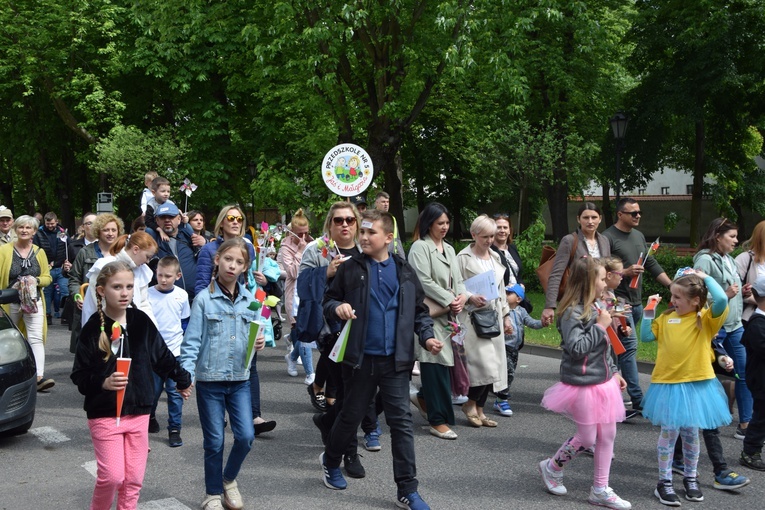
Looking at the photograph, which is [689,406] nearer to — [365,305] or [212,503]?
[365,305]

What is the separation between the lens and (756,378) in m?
6.04

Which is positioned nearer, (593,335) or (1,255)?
(593,335)

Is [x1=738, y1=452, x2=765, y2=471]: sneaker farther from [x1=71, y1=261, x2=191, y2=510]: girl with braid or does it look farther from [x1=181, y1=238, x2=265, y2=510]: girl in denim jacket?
[x1=71, y1=261, x2=191, y2=510]: girl with braid

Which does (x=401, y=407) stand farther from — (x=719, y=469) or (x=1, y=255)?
(x=1, y=255)

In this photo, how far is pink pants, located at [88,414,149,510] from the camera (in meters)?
4.48

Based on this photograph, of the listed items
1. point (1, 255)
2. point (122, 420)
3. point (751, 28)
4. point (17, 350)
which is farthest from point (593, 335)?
point (751, 28)

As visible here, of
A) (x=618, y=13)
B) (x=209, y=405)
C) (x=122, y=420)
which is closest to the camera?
(x=122, y=420)

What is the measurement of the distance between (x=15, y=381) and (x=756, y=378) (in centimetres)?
558

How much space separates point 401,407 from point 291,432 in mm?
2302

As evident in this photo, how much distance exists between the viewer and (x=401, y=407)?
5.34 meters

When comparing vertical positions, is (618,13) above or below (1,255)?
above

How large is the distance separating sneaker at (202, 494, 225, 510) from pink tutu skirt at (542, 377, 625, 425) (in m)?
2.11

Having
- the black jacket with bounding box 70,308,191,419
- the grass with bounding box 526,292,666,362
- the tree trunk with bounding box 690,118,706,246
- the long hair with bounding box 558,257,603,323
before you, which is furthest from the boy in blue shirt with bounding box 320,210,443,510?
the tree trunk with bounding box 690,118,706,246

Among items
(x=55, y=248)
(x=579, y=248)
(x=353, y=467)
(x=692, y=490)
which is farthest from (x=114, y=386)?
(x=55, y=248)
